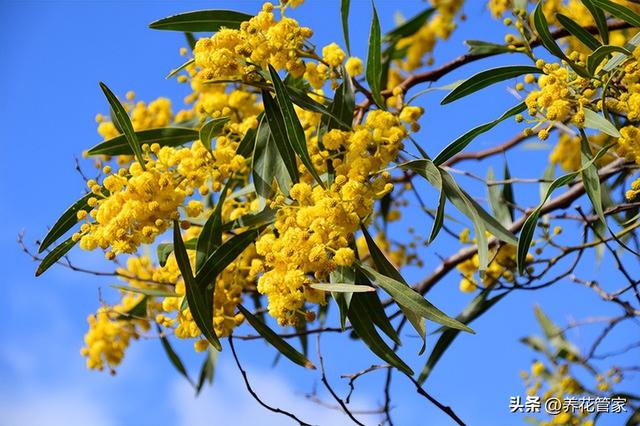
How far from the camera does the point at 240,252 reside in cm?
193

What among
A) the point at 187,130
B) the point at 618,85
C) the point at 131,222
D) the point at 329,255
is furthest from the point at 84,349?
the point at 618,85

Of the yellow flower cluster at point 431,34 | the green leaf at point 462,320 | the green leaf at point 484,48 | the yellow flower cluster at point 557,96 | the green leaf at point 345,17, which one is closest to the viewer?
the yellow flower cluster at point 557,96

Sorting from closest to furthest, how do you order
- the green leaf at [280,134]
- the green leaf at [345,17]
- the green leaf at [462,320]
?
the green leaf at [280,134], the green leaf at [345,17], the green leaf at [462,320]

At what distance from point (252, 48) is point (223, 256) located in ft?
1.61

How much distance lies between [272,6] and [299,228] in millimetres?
548

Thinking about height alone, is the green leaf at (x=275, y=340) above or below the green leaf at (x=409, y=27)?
below

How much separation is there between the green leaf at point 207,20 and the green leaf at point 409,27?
3.99 ft

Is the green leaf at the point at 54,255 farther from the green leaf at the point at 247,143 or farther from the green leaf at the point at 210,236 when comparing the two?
the green leaf at the point at 247,143

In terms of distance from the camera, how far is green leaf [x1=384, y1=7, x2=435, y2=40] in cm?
308

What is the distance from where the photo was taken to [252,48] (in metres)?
1.80

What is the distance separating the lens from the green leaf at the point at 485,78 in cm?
186

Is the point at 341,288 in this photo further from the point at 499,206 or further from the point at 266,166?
the point at 499,206

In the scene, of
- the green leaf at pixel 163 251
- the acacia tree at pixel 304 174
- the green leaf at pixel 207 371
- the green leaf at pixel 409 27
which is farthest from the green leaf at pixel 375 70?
the green leaf at pixel 207 371

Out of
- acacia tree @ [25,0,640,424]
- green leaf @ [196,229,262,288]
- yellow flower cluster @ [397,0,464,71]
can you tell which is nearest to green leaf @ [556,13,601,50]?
acacia tree @ [25,0,640,424]
